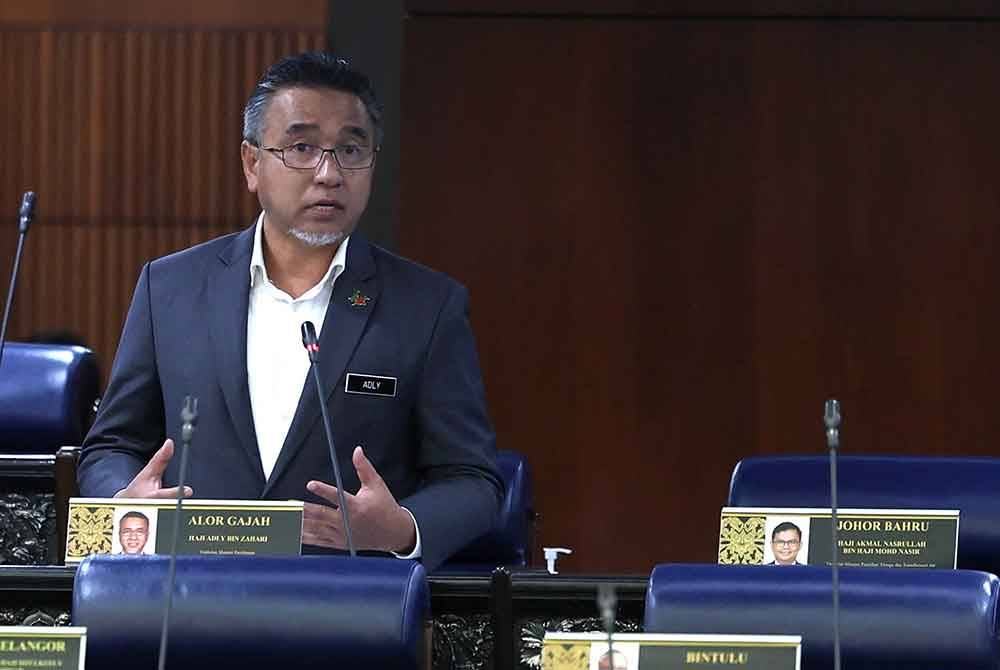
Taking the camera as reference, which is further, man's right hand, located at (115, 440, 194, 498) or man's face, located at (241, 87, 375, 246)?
man's face, located at (241, 87, 375, 246)

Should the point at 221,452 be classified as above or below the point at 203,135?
below

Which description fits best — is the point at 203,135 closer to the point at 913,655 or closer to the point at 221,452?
the point at 221,452

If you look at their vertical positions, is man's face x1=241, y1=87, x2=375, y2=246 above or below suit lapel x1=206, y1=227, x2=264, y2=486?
above

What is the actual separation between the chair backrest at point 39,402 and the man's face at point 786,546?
2158mm

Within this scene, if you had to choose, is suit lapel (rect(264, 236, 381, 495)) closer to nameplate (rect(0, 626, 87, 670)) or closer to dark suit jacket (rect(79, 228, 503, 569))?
dark suit jacket (rect(79, 228, 503, 569))

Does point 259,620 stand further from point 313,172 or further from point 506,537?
point 506,537

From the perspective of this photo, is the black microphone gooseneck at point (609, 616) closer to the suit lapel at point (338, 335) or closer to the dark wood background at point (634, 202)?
the suit lapel at point (338, 335)

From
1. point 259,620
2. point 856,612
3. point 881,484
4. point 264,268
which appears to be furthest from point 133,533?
point 881,484

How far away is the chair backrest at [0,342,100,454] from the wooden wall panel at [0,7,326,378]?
1.77 m

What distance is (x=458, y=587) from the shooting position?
2604 mm

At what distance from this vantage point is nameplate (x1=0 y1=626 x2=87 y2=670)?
6.11ft

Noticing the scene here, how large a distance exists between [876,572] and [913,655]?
123 mm

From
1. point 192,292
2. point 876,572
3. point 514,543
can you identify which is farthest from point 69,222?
point 876,572

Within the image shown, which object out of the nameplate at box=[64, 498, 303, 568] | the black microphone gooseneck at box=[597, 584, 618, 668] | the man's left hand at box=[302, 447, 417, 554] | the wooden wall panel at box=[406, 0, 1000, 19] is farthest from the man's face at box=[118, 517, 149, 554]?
the wooden wall panel at box=[406, 0, 1000, 19]
